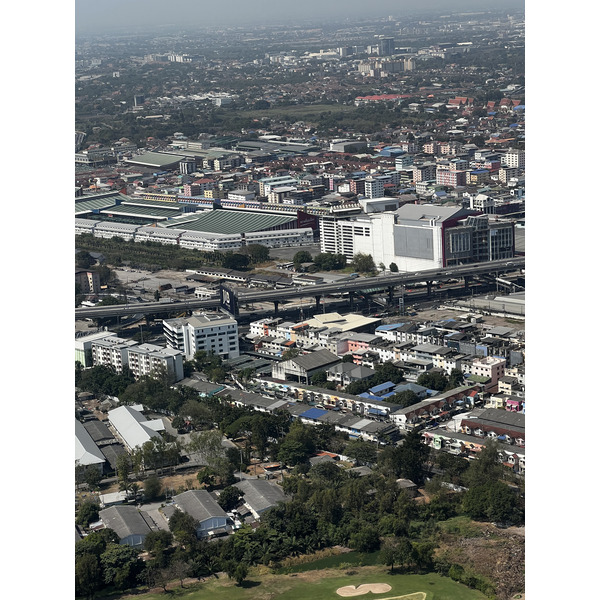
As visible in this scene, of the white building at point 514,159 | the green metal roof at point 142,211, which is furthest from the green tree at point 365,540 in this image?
the white building at point 514,159

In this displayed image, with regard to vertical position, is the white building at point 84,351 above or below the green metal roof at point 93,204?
below

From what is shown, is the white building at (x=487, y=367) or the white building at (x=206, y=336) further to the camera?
the white building at (x=206, y=336)

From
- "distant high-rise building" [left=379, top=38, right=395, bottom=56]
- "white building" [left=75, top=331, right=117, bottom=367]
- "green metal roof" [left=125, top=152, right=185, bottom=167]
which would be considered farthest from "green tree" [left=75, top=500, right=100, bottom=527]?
"distant high-rise building" [left=379, top=38, right=395, bottom=56]

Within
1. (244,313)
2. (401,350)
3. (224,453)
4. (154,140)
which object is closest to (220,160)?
(154,140)

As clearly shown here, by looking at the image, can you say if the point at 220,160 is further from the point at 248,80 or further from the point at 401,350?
the point at 248,80

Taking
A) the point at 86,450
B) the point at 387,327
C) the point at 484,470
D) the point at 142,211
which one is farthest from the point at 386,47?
the point at 484,470

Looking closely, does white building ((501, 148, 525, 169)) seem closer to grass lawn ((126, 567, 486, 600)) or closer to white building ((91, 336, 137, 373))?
white building ((91, 336, 137, 373))

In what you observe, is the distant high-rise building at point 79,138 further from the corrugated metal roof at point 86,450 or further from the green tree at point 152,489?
the green tree at point 152,489
